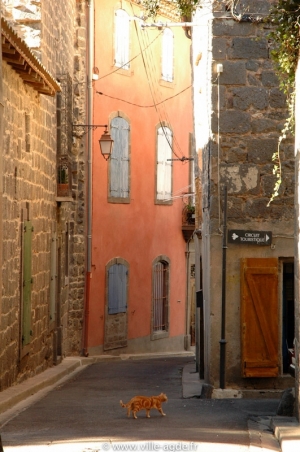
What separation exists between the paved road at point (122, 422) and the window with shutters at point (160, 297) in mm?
10315

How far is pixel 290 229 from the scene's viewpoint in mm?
13031

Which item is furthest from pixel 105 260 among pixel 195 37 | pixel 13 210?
pixel 13 210

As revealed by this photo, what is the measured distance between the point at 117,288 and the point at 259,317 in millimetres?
10630

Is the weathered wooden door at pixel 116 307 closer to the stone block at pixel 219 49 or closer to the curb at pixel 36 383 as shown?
the curb at pixel 36 383

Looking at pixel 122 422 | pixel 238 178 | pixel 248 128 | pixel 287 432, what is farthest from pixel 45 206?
pixel 287 432

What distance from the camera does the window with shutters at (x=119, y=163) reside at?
23.0m

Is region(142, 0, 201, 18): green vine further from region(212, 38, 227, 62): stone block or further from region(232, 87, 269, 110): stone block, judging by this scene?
region(232, 87, 269, 110): stone block

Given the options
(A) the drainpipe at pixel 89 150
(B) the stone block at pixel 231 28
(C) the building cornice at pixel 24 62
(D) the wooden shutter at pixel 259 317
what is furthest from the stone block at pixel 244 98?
(A) the drainpipe at pixel 89 150

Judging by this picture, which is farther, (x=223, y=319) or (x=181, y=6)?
(x=223, y=319)

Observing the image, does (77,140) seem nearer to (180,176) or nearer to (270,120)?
(180,176)

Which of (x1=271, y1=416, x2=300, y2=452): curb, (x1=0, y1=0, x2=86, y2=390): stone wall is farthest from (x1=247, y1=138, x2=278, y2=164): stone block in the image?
(x1=271, y1=416, x2=300, y2=452): curb

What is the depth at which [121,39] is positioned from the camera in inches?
923

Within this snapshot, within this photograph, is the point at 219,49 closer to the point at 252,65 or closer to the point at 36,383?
the point at 252,65

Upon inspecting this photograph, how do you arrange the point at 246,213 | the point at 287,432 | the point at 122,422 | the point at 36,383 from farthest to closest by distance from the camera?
the point at 36,383 < the point at 246,213 < the point at 122,422 < the point at 287,432
